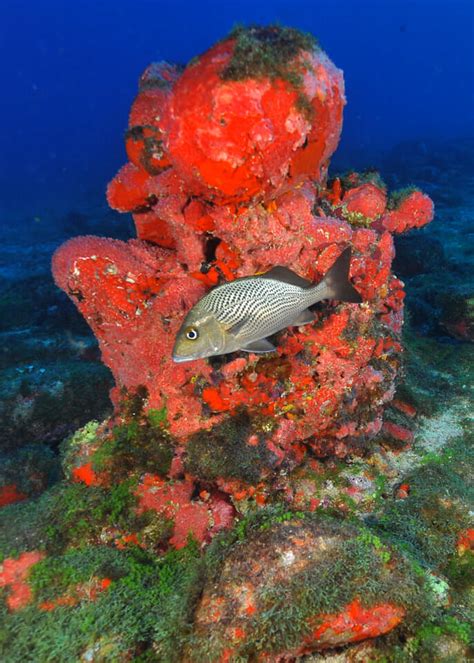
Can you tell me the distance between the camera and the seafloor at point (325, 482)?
2.50m

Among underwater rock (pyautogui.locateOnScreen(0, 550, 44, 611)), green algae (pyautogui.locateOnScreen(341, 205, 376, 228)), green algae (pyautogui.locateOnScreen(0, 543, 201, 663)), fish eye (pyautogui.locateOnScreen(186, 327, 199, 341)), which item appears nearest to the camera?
green algae (pyautogui.locateOnScreen(0, 543, 201, 663))

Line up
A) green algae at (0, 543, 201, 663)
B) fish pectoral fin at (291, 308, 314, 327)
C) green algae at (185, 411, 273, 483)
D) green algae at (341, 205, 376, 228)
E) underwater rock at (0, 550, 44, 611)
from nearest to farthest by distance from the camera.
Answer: green algae at (0, 543, 201, 663) → underwater rock at (0, 550, 44, 611) → fish pectoral fin at (291, 308, 314, 327) → green algae at (185, 411, 273, 483) → green algae at (341, 205, 376, 228)

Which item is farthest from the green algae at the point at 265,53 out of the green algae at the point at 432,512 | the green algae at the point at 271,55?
the green algae at the point at 432,512

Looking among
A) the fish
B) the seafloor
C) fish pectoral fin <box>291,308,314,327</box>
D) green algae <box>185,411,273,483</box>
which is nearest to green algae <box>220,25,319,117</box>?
the fish

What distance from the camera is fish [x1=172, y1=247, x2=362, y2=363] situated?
2.62m

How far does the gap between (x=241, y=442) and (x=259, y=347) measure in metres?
1.27

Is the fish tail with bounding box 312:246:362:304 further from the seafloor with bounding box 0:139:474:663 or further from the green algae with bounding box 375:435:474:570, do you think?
the green algae with bounding box 375:435:474:570

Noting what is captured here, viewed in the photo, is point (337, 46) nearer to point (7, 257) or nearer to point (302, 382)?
point (7, 257)

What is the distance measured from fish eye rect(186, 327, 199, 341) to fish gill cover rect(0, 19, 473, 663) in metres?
0.92

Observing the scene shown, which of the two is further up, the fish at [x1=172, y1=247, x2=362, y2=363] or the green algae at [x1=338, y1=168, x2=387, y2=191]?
the green algae at [x1=338, y1=168, x2=387, y2=191]

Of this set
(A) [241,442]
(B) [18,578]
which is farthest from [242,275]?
(B) [18,578]

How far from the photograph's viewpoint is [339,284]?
3.00 meters

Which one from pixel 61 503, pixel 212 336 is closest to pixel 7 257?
pixel 61 503

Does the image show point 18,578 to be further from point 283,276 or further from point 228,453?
point 283,276
